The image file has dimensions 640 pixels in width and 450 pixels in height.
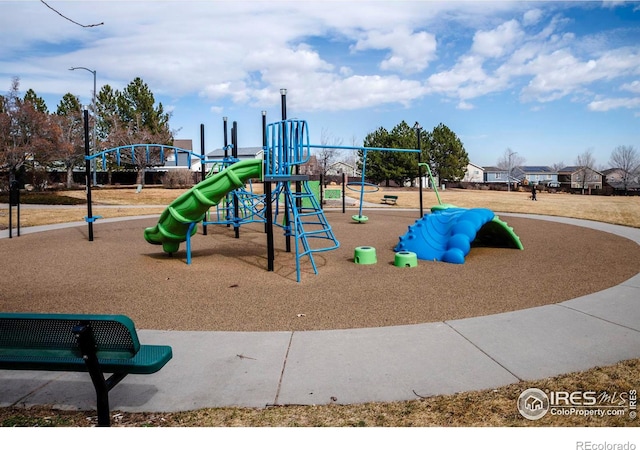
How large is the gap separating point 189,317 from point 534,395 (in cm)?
398

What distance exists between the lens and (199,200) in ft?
29.9

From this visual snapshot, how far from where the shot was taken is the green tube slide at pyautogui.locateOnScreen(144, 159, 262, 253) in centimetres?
895

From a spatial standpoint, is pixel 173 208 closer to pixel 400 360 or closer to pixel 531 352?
pixel 400 360

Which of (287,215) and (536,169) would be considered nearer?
(287,215)

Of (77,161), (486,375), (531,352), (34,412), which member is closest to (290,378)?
(486,375)

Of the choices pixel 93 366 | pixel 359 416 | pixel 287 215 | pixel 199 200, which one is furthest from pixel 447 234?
pixel 93 366

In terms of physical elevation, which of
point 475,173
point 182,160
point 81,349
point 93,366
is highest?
point 182,160

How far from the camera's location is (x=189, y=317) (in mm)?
5941

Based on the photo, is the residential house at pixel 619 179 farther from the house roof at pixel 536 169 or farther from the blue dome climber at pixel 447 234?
the blue dome climber at pixel 447 234

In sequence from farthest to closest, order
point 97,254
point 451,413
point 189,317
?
1. point 97,254
2. point 189,317
3. point 451,413

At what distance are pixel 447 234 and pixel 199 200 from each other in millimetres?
5262
